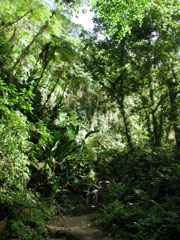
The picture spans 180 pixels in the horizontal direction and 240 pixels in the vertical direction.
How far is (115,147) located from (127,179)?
164 inches

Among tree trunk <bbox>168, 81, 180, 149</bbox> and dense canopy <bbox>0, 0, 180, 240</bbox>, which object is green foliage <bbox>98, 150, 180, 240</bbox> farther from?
tree trunk <bbox>168, 81, 180, 149</bbox>

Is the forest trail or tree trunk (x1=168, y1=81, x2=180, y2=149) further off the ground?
tree trunk (x1=168, y1=81, x2=180, y2=149)

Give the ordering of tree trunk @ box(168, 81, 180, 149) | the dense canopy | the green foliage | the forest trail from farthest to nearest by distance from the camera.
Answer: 1. tree trunk @ box(168, 81, 180, 149)
2. the forest trail
3. the green foliage
4. the dense canopy

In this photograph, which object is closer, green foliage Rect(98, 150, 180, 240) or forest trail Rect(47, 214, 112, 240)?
green foliage Rect(98, 150, 180, 240)

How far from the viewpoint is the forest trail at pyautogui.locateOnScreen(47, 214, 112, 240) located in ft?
26.5

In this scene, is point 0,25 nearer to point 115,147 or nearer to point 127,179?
point 127,179

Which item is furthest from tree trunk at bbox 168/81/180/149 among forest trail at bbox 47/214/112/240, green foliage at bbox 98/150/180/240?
forest trail at bbox 47/214/112/240

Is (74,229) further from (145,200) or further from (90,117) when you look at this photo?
(90,117)

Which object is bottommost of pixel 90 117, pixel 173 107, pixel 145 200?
pixel 145 200

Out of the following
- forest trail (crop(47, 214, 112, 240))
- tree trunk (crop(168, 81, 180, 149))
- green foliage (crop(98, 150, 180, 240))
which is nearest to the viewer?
green foliage (crop(98, 150, 180, 240))

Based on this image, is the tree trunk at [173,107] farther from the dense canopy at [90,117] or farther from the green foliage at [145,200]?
the green foliage at [145,200]

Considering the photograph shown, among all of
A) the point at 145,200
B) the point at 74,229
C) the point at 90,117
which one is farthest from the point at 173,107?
the point at 74,229

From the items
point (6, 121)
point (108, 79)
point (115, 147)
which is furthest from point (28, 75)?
point (6, 121)

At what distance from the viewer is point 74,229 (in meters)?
8.66
